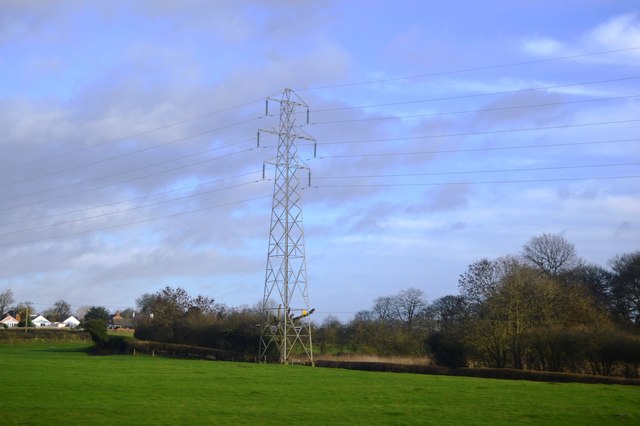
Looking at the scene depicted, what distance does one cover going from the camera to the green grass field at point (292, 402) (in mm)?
18156

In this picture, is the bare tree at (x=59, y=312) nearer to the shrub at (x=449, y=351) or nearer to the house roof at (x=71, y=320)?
the house roof at (x=71, y=320)

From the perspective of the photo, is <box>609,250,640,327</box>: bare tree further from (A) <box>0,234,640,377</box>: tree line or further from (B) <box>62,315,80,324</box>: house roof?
(B) <box>62,315,80,324</box>: house roof

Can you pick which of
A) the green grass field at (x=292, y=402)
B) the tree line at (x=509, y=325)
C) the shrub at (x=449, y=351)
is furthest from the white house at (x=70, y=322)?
the green grass field at (x=292, y=402)

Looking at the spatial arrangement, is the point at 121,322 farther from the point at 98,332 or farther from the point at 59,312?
the point at 98,332

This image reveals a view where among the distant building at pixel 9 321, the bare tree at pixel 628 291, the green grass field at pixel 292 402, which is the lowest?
the green grass field at pixel 292 402

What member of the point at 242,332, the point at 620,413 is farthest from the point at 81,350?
the point at 620,413

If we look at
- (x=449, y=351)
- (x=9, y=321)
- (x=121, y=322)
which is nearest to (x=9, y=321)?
(x=9, y=321)

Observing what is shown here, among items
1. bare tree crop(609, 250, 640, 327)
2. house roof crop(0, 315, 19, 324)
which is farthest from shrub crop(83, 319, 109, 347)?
house roof crop(0, 315, 19, 324)

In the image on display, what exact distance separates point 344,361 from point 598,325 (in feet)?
66.5

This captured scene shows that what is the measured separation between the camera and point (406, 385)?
3034cm

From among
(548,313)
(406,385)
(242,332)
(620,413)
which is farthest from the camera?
(242,332)

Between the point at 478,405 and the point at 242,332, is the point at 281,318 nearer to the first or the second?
the point at 242,332

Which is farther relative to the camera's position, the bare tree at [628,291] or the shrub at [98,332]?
the shrub at [98,332]

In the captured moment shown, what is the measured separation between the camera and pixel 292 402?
74.1 ft
